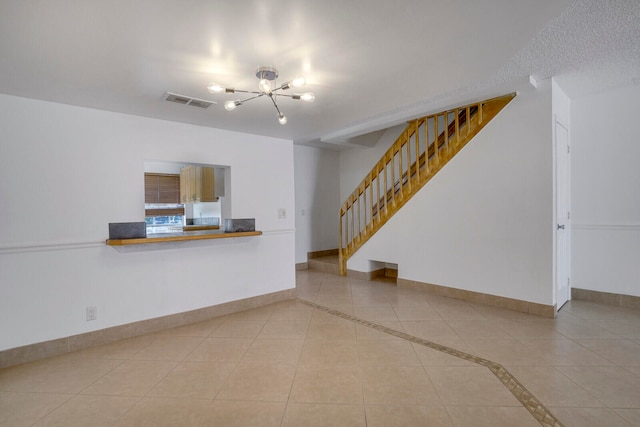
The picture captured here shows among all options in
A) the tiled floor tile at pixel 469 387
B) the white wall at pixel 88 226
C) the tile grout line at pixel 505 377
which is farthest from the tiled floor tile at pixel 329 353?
the white wall at pixel 88 226

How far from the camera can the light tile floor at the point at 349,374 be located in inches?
75.7

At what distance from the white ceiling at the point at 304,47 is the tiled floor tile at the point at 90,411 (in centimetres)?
237

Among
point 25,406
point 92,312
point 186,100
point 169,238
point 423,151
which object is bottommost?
point 25,406

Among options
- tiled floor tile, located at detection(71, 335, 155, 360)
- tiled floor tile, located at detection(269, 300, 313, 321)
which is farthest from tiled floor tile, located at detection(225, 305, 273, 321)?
tiled floor tile, located at detection(71, 335, 155, 360)

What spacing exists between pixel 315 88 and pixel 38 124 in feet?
8.43

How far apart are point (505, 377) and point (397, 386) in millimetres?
825

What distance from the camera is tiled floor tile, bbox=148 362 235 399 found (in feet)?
7.16

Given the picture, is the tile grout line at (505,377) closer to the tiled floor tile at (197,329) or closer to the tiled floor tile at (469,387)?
the tiled floor tile at (469,387)

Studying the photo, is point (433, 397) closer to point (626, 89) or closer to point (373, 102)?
point (373, 102)

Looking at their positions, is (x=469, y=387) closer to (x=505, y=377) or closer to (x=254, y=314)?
(x=505, y=377)

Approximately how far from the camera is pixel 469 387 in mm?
2164

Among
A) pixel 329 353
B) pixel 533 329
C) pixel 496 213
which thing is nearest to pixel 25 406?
pixel 329 353

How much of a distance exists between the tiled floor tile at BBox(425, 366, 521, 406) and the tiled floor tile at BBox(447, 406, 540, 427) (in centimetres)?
5

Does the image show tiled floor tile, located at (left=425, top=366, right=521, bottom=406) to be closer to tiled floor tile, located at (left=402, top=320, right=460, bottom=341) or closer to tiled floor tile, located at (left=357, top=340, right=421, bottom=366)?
tiled floor tile, located at (left=357, top=340, right=421, bottom=366)
